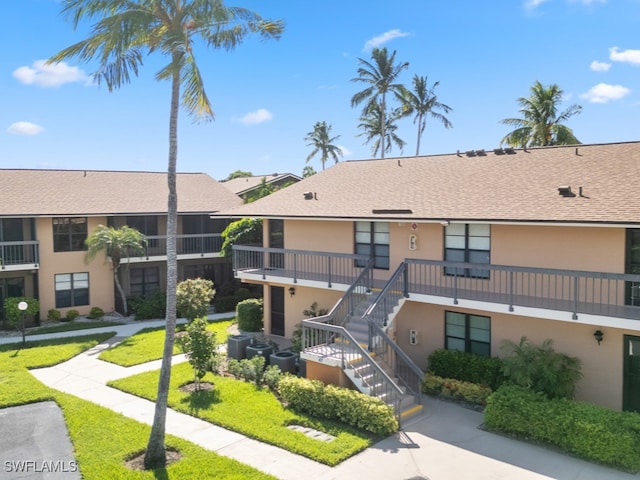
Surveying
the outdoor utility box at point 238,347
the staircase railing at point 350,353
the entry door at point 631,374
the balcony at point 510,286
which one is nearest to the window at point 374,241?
the balcony at point 510,286

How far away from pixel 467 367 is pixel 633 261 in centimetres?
520

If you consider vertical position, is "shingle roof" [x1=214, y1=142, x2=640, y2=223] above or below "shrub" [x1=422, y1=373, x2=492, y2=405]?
above

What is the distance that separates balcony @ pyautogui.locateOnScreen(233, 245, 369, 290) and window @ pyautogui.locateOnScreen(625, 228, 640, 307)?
7973 mm

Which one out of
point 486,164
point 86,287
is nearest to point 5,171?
point 86,287

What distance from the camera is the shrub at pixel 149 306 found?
26.4 meters

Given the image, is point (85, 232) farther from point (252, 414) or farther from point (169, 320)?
point (169, 320)

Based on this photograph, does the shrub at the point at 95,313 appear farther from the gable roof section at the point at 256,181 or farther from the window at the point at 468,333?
the window at the point at 468,333

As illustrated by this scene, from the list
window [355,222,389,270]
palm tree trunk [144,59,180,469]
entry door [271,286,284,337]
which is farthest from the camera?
entry door [271,286,284,337]

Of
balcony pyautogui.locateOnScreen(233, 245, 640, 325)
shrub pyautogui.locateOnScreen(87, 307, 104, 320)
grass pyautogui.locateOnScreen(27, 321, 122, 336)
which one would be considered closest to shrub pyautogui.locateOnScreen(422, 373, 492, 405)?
balcony pyautogui.locateOnScreen(233, 245, 640, 325)

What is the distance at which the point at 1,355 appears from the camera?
19.4 meters

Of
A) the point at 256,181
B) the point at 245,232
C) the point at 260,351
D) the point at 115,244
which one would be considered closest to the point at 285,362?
the point at 260,351

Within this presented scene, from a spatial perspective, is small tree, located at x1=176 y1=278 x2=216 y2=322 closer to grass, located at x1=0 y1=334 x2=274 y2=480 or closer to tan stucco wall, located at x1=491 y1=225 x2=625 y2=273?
grass, located at x1=0 y1=334 x2=274 y2=480

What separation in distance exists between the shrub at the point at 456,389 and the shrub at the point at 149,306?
53.0ft

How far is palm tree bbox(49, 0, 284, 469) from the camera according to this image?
36.9 feet
